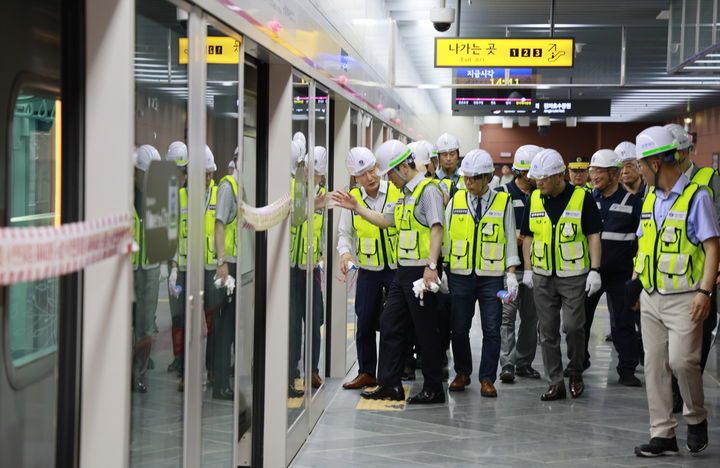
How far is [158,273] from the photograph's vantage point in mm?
2910

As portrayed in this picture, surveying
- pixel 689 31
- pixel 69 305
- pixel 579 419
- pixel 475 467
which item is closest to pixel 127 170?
pixel 69 305

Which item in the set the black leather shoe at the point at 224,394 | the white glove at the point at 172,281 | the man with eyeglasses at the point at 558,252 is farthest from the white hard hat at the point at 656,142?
the white glove at the point at 172,281

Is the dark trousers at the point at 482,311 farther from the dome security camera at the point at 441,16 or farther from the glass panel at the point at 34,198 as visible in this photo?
the glass panel at the point at 34,198

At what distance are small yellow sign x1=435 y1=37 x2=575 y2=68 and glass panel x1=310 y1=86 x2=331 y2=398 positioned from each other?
4579 millimetres

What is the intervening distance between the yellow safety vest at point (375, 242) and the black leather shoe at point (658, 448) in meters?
2.26

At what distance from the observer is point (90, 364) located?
255 cm

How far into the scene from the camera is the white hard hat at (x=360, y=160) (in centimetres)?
660

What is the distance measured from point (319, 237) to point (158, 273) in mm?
3474

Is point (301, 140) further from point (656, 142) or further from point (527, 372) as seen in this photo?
point (527, 372)

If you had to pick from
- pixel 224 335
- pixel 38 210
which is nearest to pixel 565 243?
pixel 224 335

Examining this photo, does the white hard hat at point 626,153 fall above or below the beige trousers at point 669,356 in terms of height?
above

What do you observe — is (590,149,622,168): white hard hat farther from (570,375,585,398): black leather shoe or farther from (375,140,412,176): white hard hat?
(375,140,412,176): white hard hat

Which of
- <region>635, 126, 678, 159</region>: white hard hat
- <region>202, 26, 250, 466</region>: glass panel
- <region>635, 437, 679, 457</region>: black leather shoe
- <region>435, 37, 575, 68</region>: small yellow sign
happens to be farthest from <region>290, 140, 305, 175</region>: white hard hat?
<region>435, 37, 575, 68</region>: small yellow sign

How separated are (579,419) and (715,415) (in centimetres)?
93
